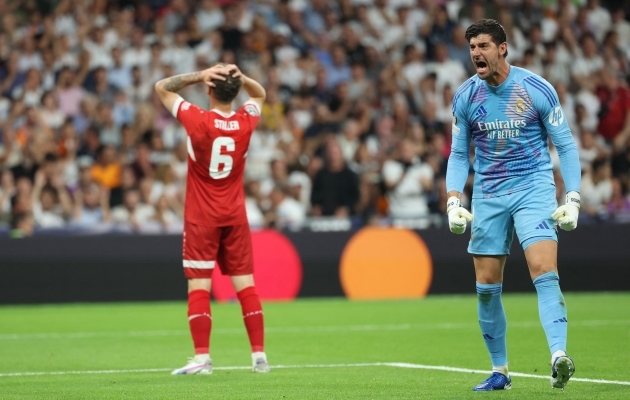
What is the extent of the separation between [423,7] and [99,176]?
7.86 metres

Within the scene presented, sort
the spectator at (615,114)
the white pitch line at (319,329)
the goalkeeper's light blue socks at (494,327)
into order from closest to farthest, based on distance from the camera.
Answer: the goalkeeper's light blue socks at (494,327) < the white pitch line at (319,329) < the spectator at (615,114)

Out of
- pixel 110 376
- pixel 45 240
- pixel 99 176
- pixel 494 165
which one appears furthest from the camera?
pixel 99 176

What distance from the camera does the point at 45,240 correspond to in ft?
54.1

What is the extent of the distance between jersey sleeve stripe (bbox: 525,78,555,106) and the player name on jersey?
281 centimetres

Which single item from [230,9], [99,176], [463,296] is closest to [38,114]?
[99,176]

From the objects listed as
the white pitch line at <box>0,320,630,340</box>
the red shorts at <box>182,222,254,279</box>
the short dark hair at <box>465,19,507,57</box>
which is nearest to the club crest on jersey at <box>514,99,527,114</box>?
the short dark hair at <box>465,19,507,57</box>

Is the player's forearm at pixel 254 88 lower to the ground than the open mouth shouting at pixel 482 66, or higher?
higher

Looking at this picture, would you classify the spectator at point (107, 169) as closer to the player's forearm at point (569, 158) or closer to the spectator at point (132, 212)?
the spectator at point (132, 212)

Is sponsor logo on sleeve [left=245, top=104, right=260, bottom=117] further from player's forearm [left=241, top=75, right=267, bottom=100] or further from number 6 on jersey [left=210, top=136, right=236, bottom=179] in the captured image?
number 6 on jersey [left=210, top=136, right=236, bottom=179]

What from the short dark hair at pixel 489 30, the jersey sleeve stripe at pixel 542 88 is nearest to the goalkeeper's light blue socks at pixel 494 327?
the jersey sleeve stripe at pixel 542 88

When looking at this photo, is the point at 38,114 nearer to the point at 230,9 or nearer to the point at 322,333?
the point at 230,9

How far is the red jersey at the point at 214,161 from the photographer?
347 inches

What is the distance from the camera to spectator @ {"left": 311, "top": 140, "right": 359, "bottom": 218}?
17766 mm

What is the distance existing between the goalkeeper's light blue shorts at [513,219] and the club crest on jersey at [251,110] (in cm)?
260
